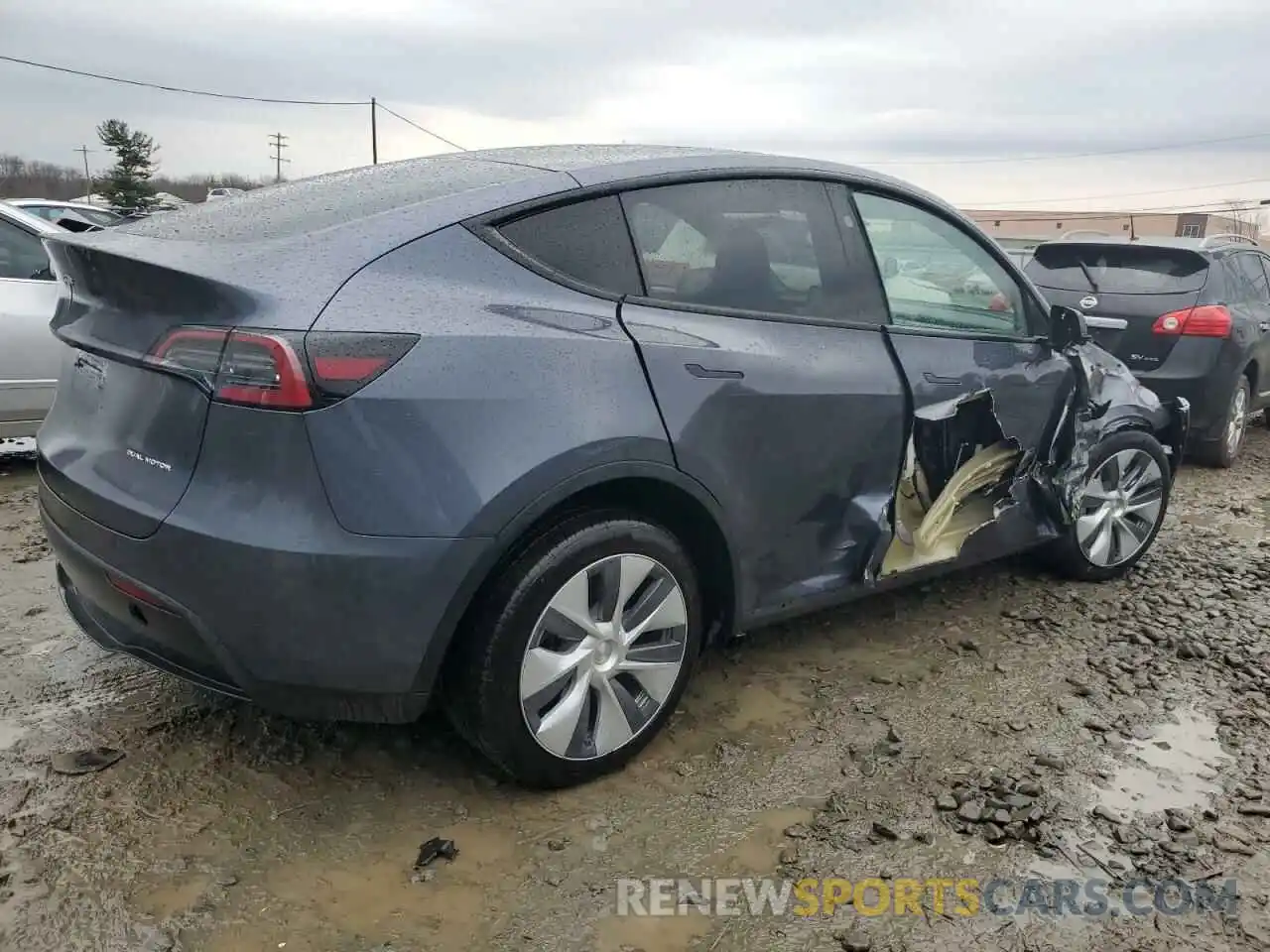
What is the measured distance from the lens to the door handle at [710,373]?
8.61 ft

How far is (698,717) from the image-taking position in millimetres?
3090

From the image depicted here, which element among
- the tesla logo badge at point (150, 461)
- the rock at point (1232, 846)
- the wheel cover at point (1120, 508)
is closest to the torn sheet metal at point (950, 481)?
the wheel cover at point (1120, 508)

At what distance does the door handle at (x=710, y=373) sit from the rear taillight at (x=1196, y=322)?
504 centimetres

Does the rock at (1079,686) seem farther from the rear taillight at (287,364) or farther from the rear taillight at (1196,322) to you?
the rear taillight at (1196,322)

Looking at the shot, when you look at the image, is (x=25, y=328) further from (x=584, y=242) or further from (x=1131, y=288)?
(x=1131, y=288)

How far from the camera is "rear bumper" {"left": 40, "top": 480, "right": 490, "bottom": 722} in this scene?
2.14 metres

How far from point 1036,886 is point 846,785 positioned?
1.79 ft

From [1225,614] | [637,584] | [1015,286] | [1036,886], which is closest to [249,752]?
[637,584]

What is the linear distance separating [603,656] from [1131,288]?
5693 mm

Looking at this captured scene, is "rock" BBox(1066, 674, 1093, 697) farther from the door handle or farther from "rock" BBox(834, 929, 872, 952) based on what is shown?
the door handle

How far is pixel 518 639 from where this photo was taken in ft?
7.80

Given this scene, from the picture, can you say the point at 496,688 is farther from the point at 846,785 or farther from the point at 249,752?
the point at 846,785

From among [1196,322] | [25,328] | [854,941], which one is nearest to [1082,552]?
[854,941]

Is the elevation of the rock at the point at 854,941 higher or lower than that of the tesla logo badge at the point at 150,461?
lower
